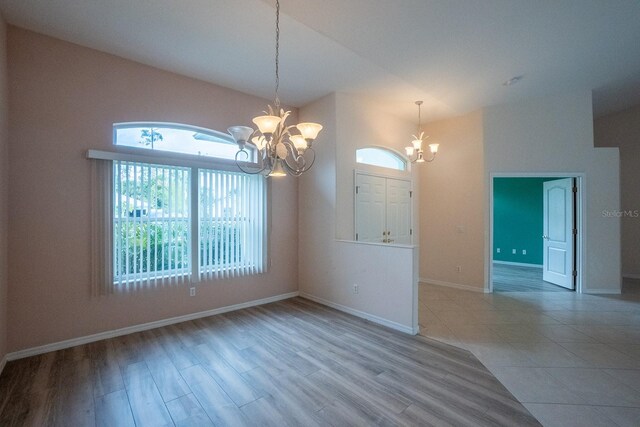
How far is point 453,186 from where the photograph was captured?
5551mm

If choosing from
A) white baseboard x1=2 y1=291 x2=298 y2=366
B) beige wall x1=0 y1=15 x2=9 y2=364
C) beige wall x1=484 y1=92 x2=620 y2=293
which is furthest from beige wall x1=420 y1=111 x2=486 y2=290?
beige wall x1=0 y1=15 x2=9 y2=364

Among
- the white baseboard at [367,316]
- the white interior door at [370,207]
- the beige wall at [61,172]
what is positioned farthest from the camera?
the white interior door at [370,207]

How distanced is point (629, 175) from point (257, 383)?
8650mm

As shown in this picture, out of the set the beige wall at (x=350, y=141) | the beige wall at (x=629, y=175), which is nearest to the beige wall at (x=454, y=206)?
the beige wall at (x=350, y=141)

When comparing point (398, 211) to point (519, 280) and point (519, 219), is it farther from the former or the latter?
point (519, 219)

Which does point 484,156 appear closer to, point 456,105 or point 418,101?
point 456,105

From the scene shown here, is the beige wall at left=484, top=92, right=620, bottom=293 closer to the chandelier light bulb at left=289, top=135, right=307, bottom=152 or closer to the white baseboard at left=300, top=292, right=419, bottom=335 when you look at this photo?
the white baseboard at left=300, top=292, right=419, bottom=335

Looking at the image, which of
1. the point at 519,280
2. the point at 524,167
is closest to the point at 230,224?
the point at 524,167

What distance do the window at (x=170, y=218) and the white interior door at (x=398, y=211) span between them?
2376mm

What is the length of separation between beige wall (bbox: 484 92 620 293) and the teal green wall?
7.91 ft

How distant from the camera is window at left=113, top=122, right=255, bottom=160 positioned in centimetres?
342

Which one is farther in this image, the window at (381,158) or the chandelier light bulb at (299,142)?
the window at (381,158)

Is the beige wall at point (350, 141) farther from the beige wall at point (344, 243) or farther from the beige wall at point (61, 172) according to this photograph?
the beige wall at point (61, 172)

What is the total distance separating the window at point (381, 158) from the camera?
16.2ft
